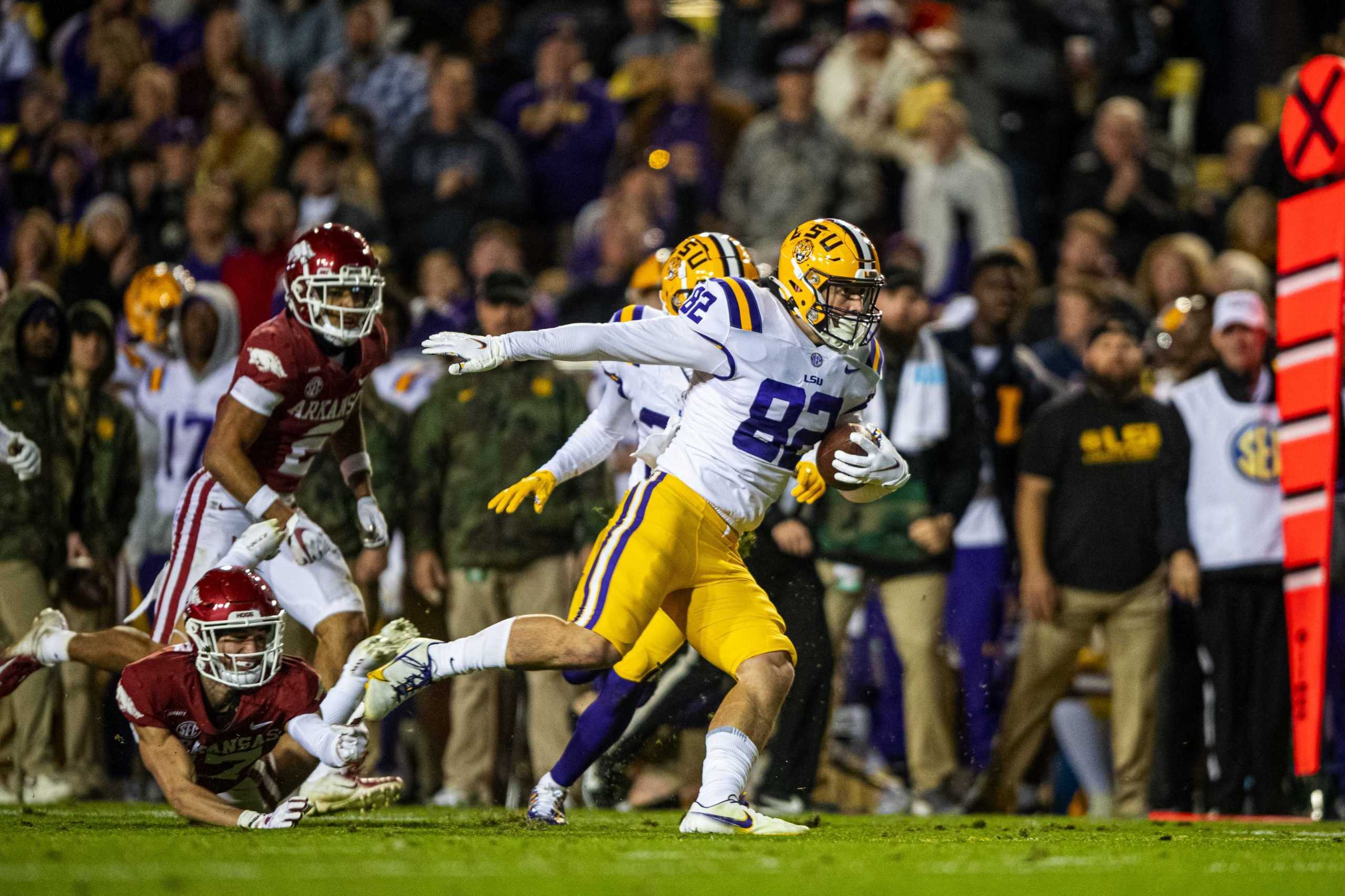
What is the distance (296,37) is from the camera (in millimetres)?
14547

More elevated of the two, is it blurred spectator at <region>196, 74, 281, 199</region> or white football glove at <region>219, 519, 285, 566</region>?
blurred spectator at <region>196, 74, 281, 199</region>

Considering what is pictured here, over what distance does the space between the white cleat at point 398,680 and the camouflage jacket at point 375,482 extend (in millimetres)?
2156

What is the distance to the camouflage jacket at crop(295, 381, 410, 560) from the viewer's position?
28.7ft

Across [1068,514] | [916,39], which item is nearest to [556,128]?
[916,39]

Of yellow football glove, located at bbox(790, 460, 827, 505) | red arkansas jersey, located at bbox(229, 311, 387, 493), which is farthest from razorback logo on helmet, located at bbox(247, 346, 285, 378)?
yellow football glove, located at bbox(790, 460, 827, 505)

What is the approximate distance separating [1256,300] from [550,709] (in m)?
3.77

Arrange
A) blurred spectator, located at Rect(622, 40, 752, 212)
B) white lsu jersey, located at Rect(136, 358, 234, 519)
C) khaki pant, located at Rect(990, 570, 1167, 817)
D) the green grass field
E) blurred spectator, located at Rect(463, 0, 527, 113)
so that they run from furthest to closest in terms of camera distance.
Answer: blurred spectator, located at Rect(463, 0, 527, 113) → blurred spectator, located at Rect(622, 40, 752, 212) → white lsu jersey, located at Rect(136, 358, 234, 519) → khaki pant, located at Rect(990, 570, 1167, 817) → the green grass field

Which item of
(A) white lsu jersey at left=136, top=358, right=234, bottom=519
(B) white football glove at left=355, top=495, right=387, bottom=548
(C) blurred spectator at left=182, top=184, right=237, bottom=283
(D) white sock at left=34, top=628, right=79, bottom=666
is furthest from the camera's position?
(C) blurred spectator at left=182, top=184, right=237, bottom=283

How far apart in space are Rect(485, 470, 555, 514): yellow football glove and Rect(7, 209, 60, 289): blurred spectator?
4.56 metres

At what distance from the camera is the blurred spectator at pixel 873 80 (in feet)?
42.1

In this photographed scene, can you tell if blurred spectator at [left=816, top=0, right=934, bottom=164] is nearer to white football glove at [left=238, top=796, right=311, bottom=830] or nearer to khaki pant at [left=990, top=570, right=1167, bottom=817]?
khaki pant at [left=990, top=570, right=1167, bottom=817]

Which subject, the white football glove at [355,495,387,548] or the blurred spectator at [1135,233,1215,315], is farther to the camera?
the blurred spectator at [1135,233,1215,315]

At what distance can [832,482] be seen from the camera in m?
6.54

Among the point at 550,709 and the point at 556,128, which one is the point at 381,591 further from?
the point at 556,128
